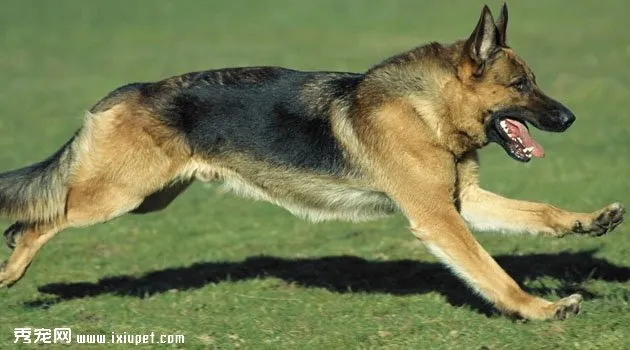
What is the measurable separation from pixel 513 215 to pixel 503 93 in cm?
104

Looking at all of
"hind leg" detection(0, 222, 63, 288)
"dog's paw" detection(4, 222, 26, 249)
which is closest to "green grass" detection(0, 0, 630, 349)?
"hind leg" detection(0, 222, 63, 288)

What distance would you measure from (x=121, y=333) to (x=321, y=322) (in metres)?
1.36

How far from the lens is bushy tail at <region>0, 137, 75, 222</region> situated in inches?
328

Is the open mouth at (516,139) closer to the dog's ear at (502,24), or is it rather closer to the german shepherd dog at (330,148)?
the german shepherd dog at (330,148)

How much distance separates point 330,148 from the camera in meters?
8.13

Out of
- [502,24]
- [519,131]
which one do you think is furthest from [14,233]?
[502,24]

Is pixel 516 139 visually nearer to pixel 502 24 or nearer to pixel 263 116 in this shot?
pixel 502 24

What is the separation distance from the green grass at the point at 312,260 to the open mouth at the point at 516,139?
111 centimetres

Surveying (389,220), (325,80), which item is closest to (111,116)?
(325,80)

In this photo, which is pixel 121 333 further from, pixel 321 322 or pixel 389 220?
pixel 389 220

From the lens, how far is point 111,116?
8.32 m

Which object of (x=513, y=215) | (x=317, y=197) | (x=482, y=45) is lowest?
(x=513, y=215)

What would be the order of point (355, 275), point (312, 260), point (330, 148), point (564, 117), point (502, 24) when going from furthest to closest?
point (312, 260) < point (355, 275) < point (330, 148) < point (502, 24) < point (564, 117)

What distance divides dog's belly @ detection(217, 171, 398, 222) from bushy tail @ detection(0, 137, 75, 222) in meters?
1.22
